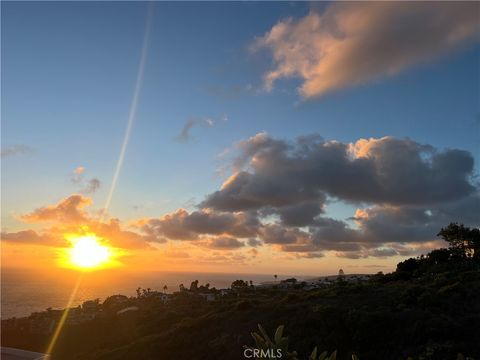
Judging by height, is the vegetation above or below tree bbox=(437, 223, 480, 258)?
below

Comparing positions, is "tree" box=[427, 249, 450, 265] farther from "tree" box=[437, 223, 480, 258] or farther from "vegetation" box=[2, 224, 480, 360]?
"vegetation" box=[2, 224, 480, 360]

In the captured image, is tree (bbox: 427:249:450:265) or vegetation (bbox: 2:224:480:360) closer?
vegetation (bbox: 2:224:480:360)

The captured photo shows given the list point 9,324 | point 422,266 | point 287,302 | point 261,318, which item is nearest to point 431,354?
point 261,318

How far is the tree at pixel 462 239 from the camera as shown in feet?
181

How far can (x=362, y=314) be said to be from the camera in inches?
925

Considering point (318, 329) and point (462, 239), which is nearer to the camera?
point (318, 329)

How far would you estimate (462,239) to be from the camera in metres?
58.6

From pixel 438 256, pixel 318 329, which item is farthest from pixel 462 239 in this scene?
pixel 318 329

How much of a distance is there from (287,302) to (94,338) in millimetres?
16389

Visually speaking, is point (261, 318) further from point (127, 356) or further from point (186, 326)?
point (127, 356)

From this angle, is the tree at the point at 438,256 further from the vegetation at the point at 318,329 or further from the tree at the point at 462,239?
the vegetation at the point at 318,329

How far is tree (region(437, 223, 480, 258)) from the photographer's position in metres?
55.1

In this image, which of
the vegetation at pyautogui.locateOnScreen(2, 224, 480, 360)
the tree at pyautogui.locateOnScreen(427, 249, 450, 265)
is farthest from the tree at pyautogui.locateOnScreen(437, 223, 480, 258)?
the vegetation at pyautogui.locateOnScreen(2, 224, 480, 360)

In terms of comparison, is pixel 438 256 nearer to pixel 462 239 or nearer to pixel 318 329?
pixel 462 239
